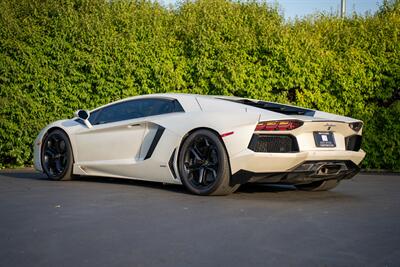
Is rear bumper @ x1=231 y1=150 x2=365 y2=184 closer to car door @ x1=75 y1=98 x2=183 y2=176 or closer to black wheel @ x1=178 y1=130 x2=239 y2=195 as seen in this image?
black wheel @ x1=178 y1=130 x2=239 y2=195

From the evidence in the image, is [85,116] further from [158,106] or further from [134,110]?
[158,106]

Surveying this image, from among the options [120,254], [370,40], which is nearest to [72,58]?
[370,40]

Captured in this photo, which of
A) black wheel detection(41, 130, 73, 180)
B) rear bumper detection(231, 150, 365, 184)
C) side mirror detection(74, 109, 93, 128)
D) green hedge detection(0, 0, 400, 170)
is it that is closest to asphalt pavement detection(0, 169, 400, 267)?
rear bumper detection(231, 150, 365, 184)

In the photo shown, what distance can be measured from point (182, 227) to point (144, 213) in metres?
0.81

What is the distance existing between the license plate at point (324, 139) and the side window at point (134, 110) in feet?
5.81

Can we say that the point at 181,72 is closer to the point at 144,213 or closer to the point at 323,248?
the point at 144,213

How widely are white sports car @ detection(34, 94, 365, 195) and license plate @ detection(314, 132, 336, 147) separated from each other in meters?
0.01

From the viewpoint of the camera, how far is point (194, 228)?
210 inches

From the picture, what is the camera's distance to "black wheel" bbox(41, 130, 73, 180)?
930cm

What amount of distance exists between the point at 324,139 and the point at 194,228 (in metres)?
2.60

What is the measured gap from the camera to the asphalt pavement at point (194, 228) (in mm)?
4312

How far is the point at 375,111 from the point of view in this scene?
12336mm

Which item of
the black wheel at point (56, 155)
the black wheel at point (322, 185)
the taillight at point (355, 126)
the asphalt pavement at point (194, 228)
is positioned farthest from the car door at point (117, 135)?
the taillight at point (355, 126)

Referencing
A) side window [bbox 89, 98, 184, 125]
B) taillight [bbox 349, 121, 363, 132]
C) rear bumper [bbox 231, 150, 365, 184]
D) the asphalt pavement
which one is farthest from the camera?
side window [bbox 89, 98, 184, 125]
